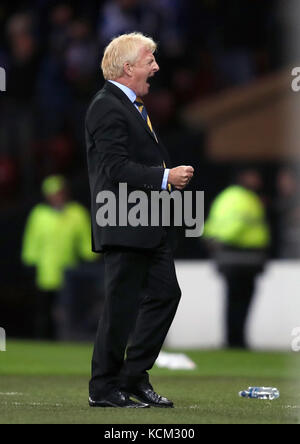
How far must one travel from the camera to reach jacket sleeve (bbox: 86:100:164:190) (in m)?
7.82

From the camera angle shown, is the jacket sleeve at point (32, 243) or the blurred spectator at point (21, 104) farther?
the blurred spectator at point (21, 104)

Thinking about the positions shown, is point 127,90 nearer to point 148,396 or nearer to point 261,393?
point 148,396

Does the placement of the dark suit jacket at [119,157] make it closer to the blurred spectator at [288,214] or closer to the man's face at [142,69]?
the man's face at [142,69]

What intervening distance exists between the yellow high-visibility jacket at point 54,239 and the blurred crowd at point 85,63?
1286 millimetres

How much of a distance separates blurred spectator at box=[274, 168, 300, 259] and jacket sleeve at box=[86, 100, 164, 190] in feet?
26.3

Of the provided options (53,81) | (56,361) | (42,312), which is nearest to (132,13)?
(53,81)

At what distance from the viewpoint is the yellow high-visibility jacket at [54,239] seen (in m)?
16.6

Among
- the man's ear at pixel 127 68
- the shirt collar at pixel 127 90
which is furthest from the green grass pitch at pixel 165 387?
the man's ear at pixel 127 68

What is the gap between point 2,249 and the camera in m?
17.8

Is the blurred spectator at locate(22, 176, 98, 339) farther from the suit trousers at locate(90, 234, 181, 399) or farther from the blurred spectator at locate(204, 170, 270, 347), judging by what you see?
the suit trousers at locate(90, 234, 181, 399)

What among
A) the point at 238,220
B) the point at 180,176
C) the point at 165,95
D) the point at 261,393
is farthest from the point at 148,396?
the point at 165,95

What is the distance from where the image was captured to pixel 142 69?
8.04 m

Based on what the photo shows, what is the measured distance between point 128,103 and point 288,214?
28.4 ft

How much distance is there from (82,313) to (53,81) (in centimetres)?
349
